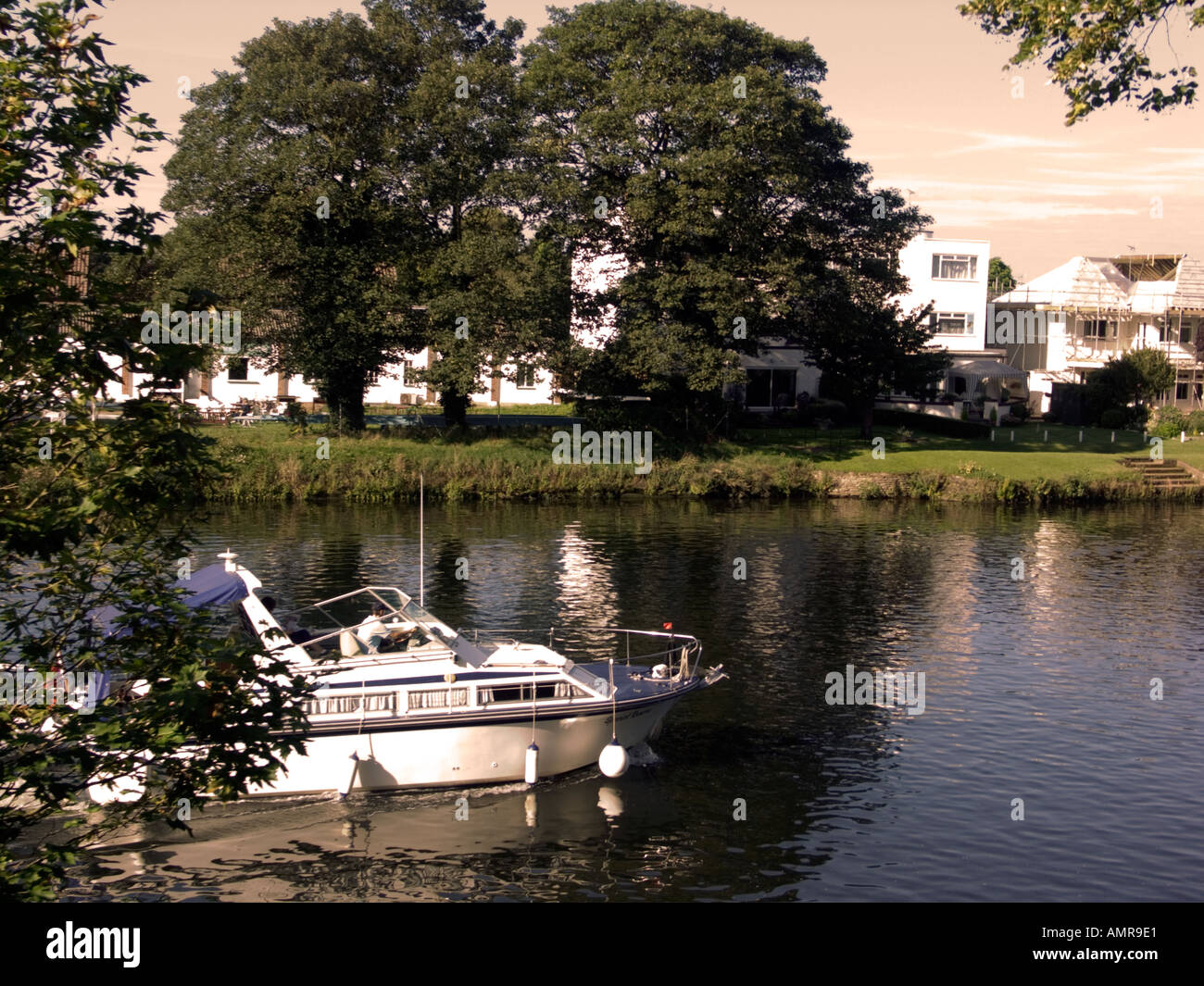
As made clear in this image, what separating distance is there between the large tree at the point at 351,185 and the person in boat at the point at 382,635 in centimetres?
3255

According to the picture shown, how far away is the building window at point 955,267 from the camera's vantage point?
81.4 m

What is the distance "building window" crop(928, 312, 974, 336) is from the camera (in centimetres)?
8225

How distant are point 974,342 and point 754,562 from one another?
4868cm

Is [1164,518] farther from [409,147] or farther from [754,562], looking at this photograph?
[409,147]

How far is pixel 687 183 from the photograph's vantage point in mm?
54406

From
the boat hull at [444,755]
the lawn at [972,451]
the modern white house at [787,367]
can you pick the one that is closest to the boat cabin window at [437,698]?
the boat hull at [444,755]

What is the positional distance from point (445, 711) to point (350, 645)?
2352 mm

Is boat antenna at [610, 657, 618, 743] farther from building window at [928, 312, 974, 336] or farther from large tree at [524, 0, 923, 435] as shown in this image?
building window at [928, 312, 974, 336]

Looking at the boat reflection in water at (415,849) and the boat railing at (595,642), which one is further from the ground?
the boat railing at (595,642)

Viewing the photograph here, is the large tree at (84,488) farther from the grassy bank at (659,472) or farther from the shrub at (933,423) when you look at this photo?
the shrub at (933,423)

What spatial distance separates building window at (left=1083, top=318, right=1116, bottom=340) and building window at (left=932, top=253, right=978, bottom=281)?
9.08 meters

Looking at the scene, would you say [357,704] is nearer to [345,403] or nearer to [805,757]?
[805,757]

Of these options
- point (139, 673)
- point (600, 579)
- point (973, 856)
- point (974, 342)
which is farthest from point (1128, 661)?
point (974, 342)

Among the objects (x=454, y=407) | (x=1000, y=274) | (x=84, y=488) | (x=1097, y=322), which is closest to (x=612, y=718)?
(x=84, y=488)
